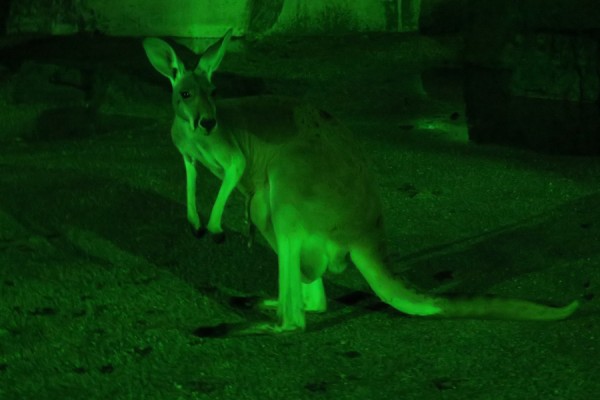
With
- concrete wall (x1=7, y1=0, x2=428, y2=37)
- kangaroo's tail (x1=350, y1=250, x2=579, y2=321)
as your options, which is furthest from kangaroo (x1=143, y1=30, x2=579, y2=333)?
concrete wall (x1=7, y1=0, x2=428, y2=37)

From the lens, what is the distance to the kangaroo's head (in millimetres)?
3959

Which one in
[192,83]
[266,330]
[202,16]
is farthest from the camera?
[202,16]

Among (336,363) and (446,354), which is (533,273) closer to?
(446,354)

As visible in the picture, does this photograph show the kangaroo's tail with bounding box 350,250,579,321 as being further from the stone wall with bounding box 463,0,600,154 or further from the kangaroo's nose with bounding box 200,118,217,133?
the stone wall with bounding box 463,0,600,154

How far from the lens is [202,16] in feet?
36.6

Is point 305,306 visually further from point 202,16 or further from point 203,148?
point 202,16

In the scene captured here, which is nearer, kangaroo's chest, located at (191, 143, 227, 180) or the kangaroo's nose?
the kangaroo's nose

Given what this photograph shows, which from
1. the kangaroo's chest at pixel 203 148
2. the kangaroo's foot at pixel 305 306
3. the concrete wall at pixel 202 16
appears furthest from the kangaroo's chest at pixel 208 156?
the concrete wall at pixel 202 16

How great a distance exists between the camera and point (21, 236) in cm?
496

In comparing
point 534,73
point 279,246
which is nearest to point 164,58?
point 279,246

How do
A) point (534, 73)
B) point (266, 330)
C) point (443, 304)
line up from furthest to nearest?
point (534, 73), point (266, 330), point (443, 304)

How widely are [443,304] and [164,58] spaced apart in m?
1.54

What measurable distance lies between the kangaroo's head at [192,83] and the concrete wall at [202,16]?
690cm

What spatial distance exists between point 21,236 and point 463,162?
3221mm
